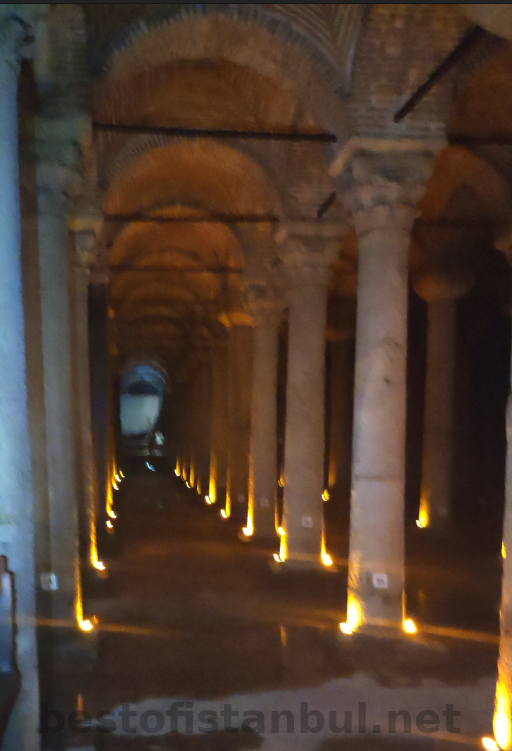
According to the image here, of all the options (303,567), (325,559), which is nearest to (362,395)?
(303,567)

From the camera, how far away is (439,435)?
11672mm

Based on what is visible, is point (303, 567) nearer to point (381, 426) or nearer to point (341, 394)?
point (381, 426)

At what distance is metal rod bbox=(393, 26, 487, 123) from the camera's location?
16.0 ft

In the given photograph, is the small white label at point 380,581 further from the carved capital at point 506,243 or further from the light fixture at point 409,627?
the carved capital at point 506,243

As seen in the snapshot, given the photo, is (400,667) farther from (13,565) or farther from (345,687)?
(13,565)

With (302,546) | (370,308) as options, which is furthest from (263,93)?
(302,546)

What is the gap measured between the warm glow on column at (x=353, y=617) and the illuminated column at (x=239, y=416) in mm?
7144

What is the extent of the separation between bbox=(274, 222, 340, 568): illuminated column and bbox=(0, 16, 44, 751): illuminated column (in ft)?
17.8

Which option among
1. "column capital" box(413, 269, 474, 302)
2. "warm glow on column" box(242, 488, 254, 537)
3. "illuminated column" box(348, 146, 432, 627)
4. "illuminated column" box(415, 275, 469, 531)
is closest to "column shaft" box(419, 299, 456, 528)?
"illuminated column" box(415, 275, 469, 531)

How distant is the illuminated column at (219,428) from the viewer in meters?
16.8

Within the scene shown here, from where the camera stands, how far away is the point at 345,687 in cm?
534

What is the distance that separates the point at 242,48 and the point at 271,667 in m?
6.28

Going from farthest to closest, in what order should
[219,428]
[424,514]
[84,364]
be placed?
[219,428]
[424,514]
[84,364]

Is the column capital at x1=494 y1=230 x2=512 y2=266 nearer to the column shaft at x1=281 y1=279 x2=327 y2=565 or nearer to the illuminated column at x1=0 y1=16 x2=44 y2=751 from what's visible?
the column shaft at x1=281 y1=279 x2=327 y2=565
